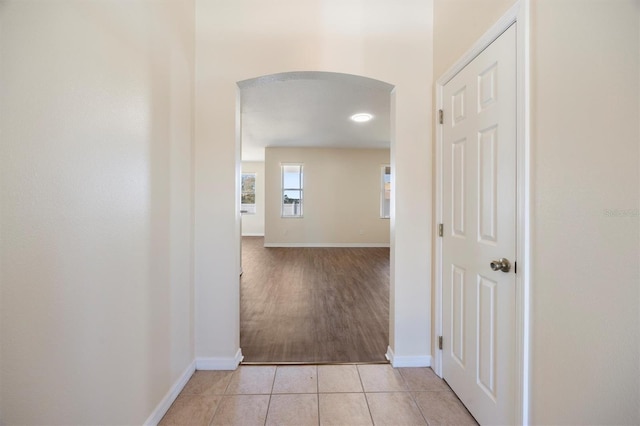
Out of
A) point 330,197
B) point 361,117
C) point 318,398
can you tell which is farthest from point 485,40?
point 330,197

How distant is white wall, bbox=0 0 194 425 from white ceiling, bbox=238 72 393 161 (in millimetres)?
904

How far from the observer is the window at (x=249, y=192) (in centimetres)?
1002

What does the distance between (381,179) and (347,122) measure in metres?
3.04

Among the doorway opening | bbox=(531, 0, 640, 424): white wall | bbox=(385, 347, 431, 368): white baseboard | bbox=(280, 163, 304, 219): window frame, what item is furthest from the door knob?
bbox=(280, 163, 304, 219): window frame

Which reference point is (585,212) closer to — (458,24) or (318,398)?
(458,24)

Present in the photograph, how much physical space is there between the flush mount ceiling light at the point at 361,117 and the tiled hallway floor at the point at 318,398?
3945mm

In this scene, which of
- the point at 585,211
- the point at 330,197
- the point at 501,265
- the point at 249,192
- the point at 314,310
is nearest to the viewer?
the point at 585,211

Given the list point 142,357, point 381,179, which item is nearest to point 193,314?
point 142,357

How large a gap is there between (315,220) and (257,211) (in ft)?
11.9

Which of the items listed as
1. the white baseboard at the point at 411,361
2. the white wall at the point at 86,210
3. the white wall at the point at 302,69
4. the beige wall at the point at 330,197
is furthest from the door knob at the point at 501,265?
the beige wall at the point at 330,197

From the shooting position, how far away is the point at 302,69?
76.3 inches

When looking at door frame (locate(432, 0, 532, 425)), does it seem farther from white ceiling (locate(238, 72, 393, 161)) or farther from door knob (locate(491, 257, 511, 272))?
white ceiling (locate(238, 72, 393, 161))

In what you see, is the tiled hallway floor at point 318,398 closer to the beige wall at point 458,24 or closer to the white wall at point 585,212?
the white wall at point 585,212

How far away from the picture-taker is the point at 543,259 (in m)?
1.04
